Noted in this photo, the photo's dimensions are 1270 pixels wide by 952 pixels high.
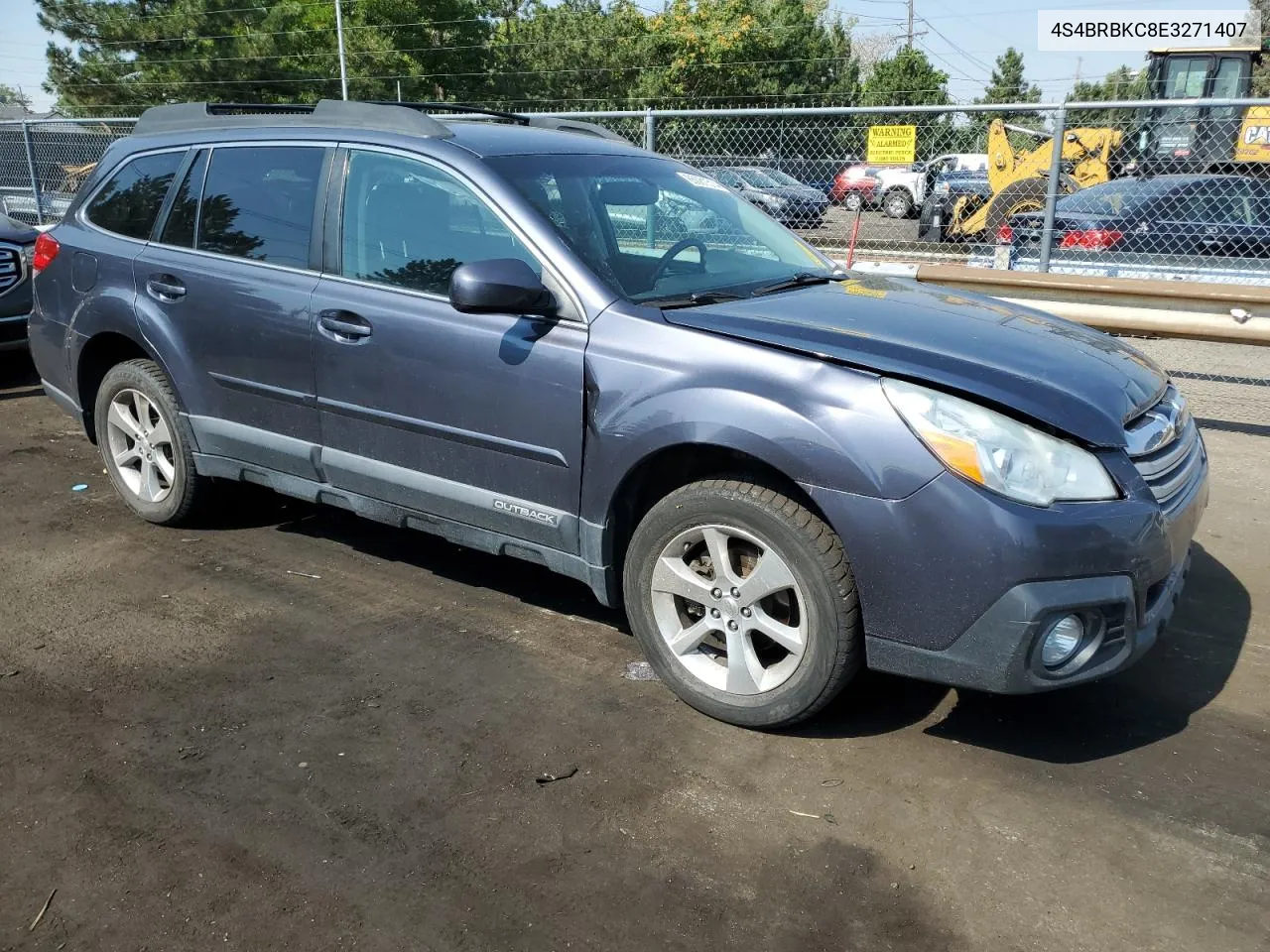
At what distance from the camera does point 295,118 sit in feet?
14.7

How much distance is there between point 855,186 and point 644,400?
7.92 meters

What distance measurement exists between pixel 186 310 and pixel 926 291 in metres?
3.02

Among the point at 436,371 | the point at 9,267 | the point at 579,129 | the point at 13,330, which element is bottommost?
the point at 13,330

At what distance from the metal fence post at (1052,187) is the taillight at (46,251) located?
6.24 metres

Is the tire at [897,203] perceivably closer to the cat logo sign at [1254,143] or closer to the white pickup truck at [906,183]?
the white pickup truck at [906,183]

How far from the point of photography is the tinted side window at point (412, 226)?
12.3 ft

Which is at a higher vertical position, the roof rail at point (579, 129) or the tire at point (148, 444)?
the roof rail at point (579, 129)

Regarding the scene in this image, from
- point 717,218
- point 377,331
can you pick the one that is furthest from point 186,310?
point 717,218

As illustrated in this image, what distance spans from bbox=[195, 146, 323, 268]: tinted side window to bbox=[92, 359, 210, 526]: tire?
745mm

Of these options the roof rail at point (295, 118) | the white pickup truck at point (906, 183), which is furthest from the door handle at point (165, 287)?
the white pickup truck at point (906, 183)

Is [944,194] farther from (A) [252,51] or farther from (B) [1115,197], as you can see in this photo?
(A) [252,51]

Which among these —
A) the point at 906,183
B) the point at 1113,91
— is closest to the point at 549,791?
the point at 906,183

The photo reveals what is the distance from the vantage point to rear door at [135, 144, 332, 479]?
13.8 feet

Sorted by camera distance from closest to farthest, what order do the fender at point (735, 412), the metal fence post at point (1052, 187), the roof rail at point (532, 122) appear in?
Answer: the fender at point (735, 412), the roof rail at point (532, 122), the metal fence post at point (1052, 187)
